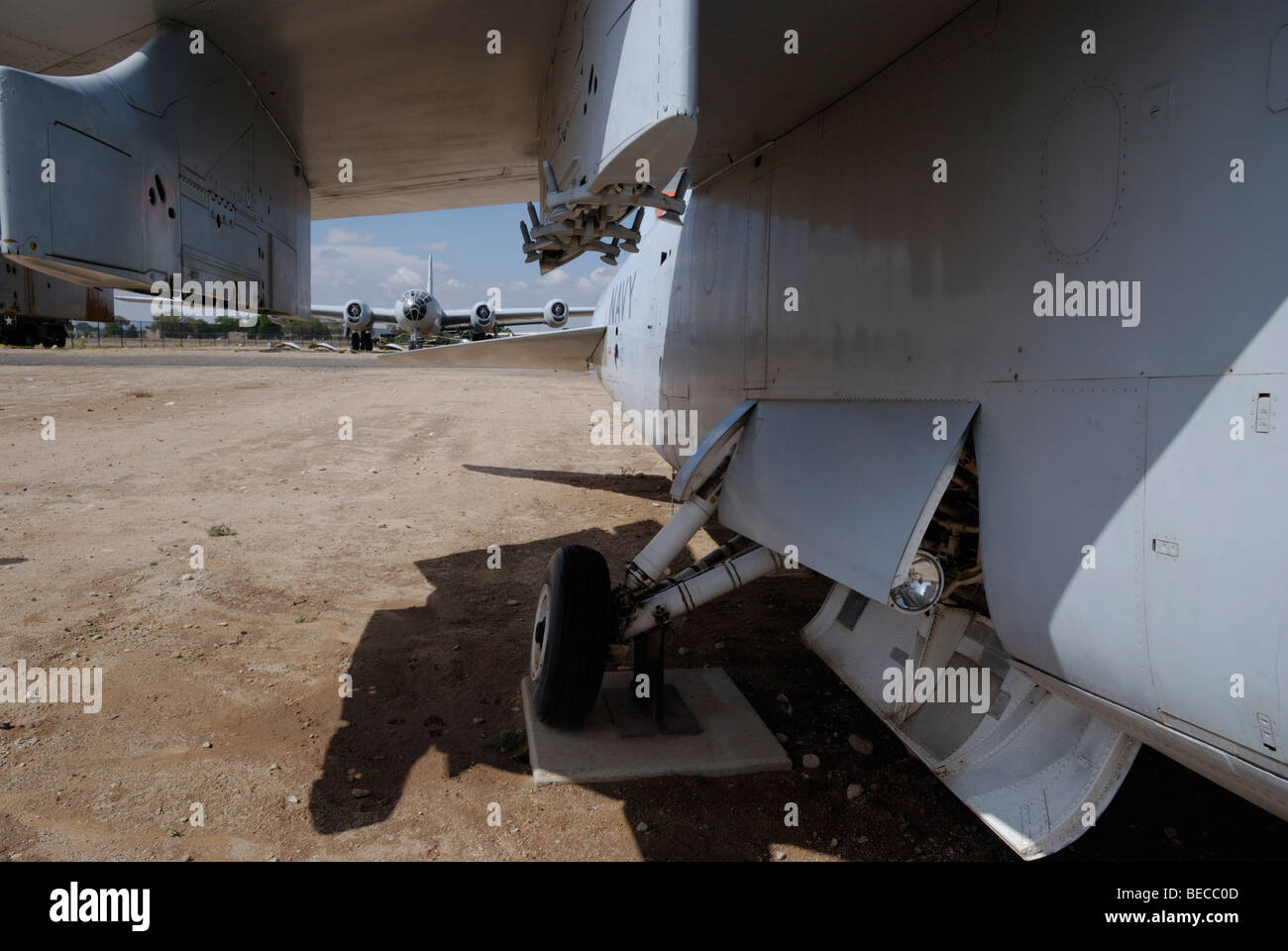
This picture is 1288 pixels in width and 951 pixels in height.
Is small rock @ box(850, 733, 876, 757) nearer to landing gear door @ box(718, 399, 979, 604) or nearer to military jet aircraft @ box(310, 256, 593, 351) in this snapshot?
landing gear door @ box(718, 399, 979, 604)

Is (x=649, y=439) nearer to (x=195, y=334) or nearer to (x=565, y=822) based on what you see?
(x=565, y=822)

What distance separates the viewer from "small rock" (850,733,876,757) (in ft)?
15.9

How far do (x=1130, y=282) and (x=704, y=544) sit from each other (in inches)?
290

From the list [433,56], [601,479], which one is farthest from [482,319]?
[433,56]

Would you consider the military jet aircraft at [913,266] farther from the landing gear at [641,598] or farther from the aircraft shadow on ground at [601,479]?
the aircraft shadow on ground at [601,479]

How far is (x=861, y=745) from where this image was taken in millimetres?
4883

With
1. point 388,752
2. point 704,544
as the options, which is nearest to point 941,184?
point 388,752

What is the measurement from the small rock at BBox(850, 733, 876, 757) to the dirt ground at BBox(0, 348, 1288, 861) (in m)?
0.04

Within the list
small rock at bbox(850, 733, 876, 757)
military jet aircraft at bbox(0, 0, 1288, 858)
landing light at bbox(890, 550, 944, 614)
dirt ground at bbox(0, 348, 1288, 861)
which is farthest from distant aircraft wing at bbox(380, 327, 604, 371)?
landing light at bbox(890, 550, 944, 614)

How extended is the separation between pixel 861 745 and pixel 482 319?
128 feet

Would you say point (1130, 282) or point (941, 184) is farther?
point (941, 184)

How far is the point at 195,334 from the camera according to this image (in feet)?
227

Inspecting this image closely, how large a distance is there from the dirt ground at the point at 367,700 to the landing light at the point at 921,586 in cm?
143

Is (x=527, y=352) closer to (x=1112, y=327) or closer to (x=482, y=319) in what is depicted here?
(x=1112, y=327)
